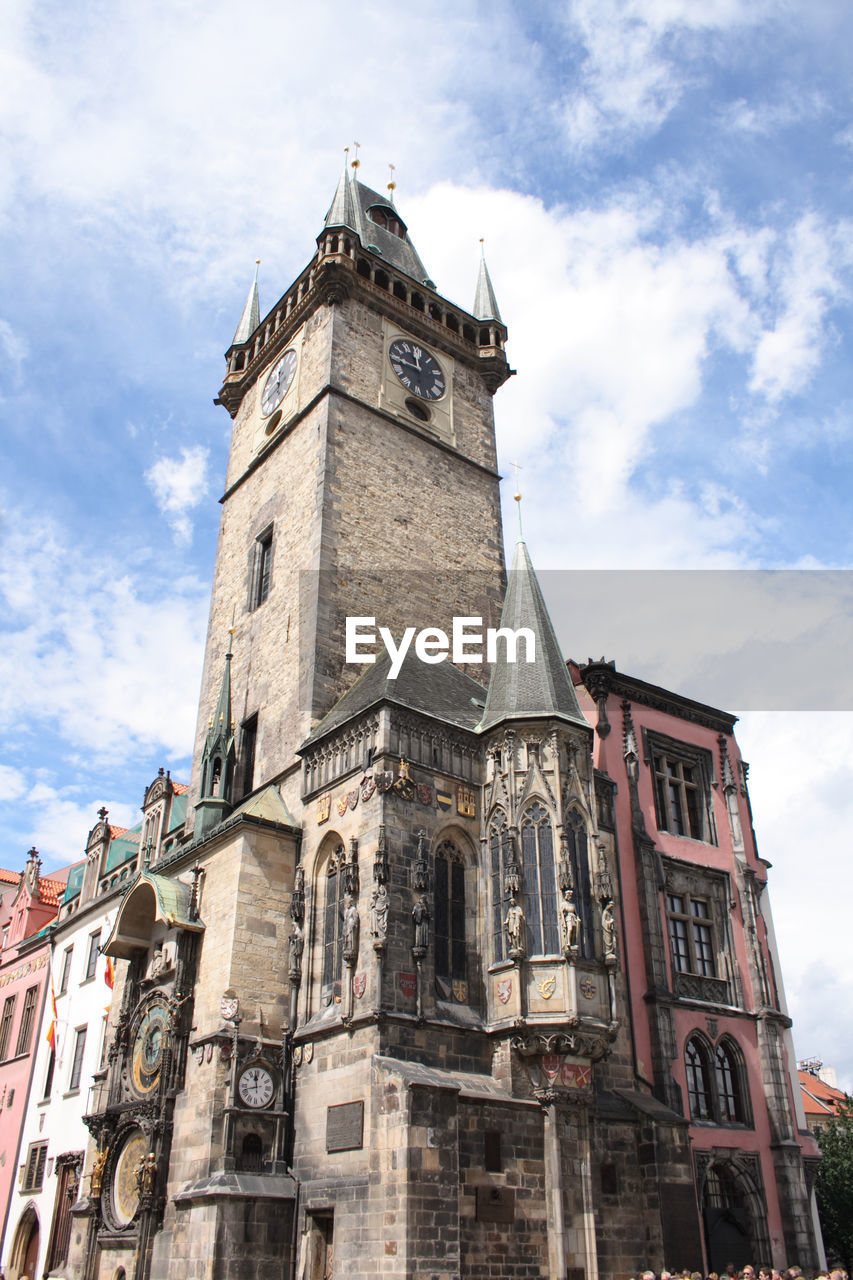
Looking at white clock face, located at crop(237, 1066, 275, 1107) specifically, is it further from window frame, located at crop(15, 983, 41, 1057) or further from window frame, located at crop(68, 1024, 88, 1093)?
window frame, located at crop(15, 983, 41, 1057)

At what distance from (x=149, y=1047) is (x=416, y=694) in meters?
7.89

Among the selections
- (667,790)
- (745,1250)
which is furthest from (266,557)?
(745,1250)

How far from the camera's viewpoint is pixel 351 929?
16.3 m

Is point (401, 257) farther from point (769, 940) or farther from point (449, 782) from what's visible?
point (769, 940)

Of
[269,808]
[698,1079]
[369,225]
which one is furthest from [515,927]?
[369,225]

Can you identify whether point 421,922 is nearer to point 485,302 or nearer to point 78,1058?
point 78,1058

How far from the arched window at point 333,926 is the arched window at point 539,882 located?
3.09m

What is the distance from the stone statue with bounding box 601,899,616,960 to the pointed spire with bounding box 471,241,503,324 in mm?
19121

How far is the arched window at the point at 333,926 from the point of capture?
56.1 feet

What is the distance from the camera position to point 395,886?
646 inches

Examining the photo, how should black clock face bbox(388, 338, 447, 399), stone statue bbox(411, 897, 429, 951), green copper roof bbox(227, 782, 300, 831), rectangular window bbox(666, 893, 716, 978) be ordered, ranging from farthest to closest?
black clock face bbox(388, 338, 447, 399), rectangular window bbox(666, 893, 716, 978), green copper roof bbox(227, 782, 300, 831), stone statue bbox(411, 897, 429, 951)

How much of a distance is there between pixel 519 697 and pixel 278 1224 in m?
9.22

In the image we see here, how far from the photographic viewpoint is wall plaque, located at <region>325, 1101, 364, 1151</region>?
14891 millimetres
